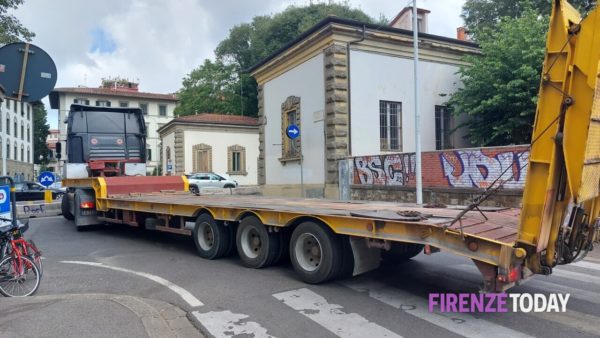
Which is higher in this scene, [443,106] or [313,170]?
[443,106]

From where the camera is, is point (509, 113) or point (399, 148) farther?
point (399, 148)

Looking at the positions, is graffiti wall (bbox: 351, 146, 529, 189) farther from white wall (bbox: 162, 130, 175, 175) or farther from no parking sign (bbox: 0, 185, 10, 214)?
white wall (bbox: 162, 130, 175, 175)

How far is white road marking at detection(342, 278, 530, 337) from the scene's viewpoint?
4504mm

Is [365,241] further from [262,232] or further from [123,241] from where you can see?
[123,241]

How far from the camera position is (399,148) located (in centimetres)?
1961

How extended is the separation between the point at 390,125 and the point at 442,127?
2.95 meters

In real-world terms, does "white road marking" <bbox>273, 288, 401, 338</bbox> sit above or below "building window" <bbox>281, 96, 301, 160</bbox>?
below

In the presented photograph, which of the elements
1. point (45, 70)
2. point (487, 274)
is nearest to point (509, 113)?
point (487, 274)

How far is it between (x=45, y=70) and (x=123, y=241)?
6.99 metres

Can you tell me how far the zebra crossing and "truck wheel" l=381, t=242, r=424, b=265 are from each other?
448 millimetres

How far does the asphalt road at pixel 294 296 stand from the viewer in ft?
15.2

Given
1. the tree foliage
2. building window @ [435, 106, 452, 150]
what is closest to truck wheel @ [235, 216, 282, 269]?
building window @ [435, 106, 452, 150]

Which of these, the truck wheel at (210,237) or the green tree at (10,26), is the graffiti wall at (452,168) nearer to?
the truck wheel at (210,237)

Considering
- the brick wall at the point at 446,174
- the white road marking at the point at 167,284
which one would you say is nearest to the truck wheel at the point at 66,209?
the white road marking at the point at 167,284
